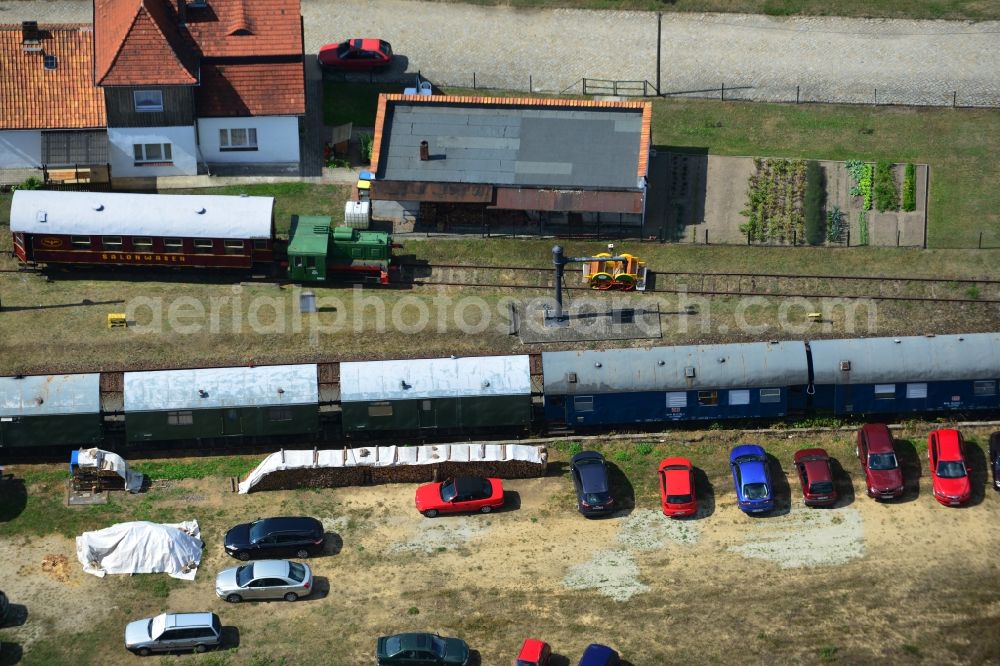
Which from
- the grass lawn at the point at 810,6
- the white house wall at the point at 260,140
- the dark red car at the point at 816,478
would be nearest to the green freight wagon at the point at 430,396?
the dark red car at the point at 816,478

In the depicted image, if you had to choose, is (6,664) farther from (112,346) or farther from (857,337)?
(857,337)

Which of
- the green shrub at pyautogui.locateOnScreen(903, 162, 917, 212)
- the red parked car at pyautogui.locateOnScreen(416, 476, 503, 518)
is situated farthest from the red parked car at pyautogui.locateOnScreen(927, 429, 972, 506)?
the red parked car at pyautogui.locateOnScreen(416, 476, 503, 518)

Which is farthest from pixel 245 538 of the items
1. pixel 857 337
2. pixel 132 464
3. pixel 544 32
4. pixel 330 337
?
pixel 544 32

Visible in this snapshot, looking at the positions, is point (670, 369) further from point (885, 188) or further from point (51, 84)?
point (51, 84)

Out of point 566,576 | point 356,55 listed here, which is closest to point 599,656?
point 566,576

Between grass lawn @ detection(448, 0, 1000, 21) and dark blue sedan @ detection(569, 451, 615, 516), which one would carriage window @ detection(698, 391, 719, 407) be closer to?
dark blue sedan @ detection(569, 451, 615, 516)

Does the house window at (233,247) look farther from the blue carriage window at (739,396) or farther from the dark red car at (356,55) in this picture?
the blue carriage window at (739,396)
